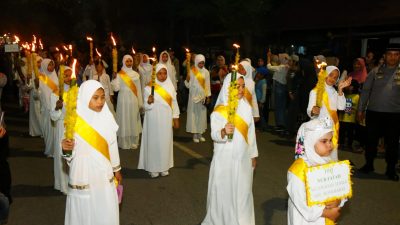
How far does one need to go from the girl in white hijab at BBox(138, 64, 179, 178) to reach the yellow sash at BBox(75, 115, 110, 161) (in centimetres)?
385

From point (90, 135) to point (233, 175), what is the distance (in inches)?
74.0

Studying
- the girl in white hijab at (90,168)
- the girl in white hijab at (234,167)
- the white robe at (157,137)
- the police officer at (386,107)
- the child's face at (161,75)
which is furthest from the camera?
the child's face at (161,75)

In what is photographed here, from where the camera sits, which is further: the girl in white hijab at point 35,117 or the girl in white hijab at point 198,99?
the girl in white hijab at point 35,117

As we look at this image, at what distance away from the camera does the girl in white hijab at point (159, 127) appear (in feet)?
27.9

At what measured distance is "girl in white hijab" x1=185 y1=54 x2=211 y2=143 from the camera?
39.1 ft

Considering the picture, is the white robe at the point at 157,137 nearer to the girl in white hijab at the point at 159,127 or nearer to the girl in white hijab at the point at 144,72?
the girl in white hijab at the point at 159,127

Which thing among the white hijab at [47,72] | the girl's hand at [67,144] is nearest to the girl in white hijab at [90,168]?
the girl's hand at [67,144]

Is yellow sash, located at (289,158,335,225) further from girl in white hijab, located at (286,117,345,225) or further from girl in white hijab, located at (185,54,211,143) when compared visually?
girl in white hijab, located at (185,54,211,143)

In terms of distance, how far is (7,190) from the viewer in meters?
6.38

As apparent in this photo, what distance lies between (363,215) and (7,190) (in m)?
5.13

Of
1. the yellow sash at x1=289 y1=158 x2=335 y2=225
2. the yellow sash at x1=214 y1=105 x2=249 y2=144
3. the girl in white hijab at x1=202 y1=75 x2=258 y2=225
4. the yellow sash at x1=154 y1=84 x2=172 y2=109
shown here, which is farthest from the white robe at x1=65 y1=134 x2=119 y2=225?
the yellow sash at x1=154 y1=84 x2=172 y2=109

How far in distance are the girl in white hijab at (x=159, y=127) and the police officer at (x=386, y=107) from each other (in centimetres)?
369

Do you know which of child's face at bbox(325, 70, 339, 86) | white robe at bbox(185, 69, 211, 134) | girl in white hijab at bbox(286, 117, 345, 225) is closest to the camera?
girl in white hijab at bbox(286, 117, 345, 225)

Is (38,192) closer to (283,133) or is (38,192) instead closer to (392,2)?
(283,133)
